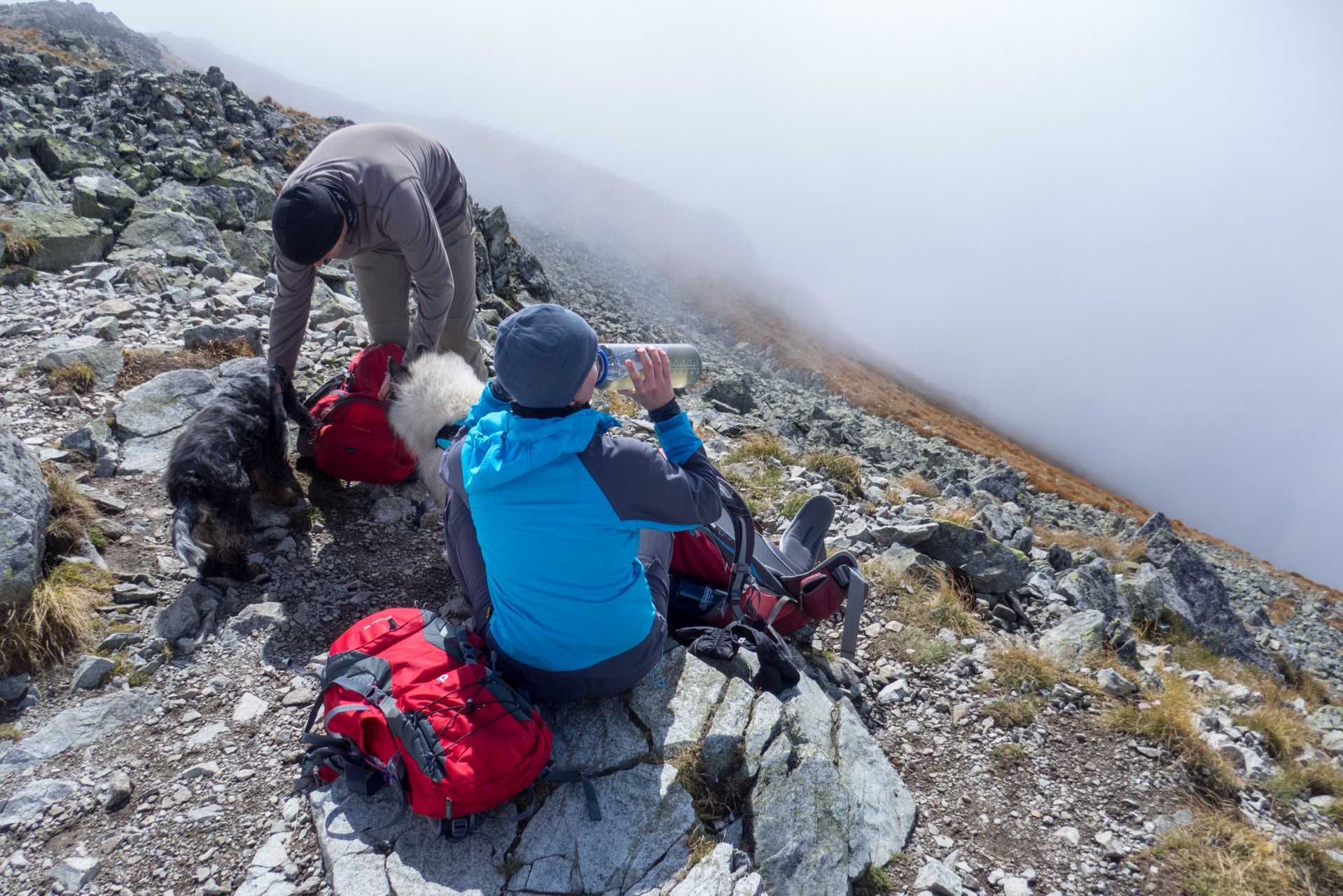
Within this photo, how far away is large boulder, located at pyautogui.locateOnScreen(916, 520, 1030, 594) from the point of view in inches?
230

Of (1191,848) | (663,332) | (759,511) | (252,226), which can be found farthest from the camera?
(663,332)

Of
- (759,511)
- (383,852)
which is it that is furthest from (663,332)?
(383,852)

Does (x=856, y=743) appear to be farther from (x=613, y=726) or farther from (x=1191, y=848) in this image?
(x=1191, y=848)

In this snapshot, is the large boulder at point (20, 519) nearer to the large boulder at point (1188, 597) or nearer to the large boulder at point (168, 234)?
the large boulder at point (168, 234)

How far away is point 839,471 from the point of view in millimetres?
7977

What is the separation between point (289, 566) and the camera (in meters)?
4.50

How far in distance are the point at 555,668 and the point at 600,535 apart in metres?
0.80

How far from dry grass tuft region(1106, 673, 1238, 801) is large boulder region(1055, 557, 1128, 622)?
172cm

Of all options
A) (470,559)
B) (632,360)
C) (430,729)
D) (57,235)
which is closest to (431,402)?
(470,559)

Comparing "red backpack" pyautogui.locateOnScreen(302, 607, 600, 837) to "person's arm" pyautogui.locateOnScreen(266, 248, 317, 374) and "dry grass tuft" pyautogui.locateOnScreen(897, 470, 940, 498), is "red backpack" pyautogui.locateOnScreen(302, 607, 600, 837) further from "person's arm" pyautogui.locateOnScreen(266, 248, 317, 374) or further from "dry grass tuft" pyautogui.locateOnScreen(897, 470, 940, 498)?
"dry grass tuft" pyautogui.locateOnScreen(897, 470, 940, 498)

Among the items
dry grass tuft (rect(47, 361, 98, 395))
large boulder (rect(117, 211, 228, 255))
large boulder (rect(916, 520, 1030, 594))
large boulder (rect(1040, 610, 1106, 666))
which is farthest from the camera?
large boulder (rect(117, 211, 228, 255))

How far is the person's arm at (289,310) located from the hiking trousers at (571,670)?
7.01 feet

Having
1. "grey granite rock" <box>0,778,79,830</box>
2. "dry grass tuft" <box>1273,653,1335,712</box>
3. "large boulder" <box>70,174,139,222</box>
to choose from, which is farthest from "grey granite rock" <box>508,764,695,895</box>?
"large boulder" <box>70,174,139,222</box>

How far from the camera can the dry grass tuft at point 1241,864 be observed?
3191mm
